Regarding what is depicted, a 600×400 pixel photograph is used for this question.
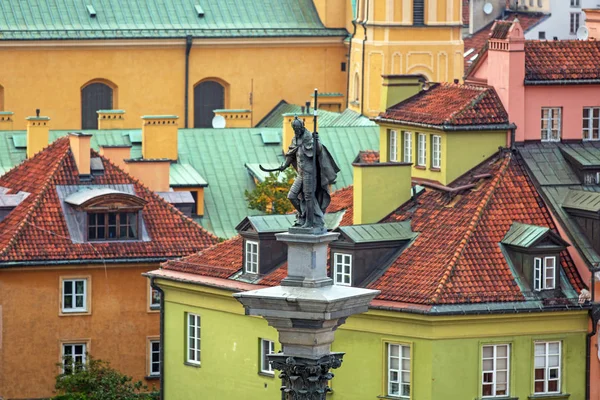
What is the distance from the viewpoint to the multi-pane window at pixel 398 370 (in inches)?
2399

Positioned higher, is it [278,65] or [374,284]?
[278,65]

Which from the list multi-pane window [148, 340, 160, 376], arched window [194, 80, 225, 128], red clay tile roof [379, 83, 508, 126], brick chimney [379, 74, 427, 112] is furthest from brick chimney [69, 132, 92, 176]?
arched window [194, 80, 225, 128]

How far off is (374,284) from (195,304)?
22.8 ft

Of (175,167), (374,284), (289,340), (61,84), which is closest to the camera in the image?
(289,340)

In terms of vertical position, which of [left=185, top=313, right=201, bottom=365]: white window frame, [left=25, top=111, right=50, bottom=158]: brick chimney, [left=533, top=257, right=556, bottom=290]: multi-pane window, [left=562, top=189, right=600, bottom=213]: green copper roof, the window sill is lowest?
the window sill

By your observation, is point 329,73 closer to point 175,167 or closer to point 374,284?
A: point 175,167

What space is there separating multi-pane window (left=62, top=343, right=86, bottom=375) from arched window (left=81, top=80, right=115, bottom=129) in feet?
137

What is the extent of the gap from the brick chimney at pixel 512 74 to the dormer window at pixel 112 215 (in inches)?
546

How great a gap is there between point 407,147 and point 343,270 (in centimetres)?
674

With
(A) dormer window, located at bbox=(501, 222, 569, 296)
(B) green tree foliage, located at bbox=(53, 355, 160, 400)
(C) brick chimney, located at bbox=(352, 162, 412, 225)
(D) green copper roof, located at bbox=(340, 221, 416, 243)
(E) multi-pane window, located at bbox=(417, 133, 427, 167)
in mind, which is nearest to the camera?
(A) dormer window, located at bbox=(501, 222, 569, 296)

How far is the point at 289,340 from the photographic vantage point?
3991cm

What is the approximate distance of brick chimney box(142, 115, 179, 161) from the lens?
93000 millimetres

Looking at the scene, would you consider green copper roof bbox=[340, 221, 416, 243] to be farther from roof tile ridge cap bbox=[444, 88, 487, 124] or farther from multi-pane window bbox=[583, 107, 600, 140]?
multi-pane window bbox=[583, 107, 600, 140]

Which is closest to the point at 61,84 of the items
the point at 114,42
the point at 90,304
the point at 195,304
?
the point at 114,42
